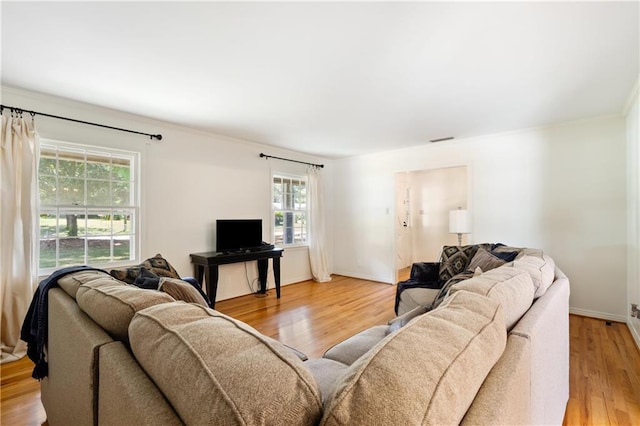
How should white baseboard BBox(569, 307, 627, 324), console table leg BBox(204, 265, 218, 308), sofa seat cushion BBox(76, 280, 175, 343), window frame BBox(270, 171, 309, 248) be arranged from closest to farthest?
1. sofa seat cushion BBox(76, 280, 175, 343)
2. white baseboard BBox(569, 307, 627, 324)
3. console table leg BBox(204, 265, 218, 308)
4. window frame BBox(270, 171, 309, 248)

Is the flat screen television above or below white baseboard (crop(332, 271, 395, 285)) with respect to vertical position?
above

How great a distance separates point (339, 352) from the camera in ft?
5.47

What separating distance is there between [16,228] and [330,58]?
3086mm

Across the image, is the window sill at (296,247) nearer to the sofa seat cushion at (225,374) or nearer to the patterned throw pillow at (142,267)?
the patterned throw pillow at (142,267)

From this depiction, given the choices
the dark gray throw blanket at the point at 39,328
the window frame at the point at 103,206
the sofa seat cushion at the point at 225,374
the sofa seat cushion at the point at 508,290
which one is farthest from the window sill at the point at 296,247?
the sofa seat cushion at the point at 225,374

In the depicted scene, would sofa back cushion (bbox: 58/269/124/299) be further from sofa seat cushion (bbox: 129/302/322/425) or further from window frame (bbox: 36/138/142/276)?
window frame (bbox: 36/138/142/276)

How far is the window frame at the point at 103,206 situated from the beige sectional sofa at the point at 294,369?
2.32 meters

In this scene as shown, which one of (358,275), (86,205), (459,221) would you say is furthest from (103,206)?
(459,221)

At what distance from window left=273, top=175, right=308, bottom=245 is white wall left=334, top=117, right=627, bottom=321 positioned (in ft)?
6.64

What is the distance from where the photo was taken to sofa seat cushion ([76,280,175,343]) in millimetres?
1065

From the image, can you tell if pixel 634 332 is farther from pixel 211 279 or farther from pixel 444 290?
pixel 211 279

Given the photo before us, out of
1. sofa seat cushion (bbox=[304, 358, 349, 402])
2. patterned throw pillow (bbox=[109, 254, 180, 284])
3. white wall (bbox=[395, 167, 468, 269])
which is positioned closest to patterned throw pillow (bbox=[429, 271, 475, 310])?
sofa seat cushion (bbox=[304, 358, 349, 402])

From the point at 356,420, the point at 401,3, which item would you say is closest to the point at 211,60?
the point at 401,3

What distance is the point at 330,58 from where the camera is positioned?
2232 mm
